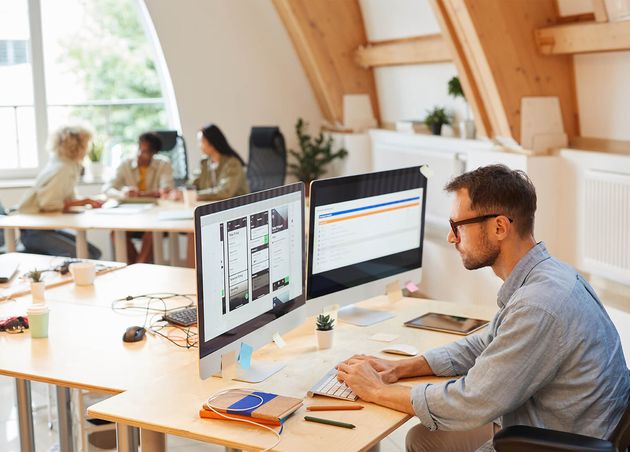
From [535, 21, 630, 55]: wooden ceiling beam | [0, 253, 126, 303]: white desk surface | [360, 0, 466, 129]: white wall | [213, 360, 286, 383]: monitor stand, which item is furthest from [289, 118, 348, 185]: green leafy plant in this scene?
[213, 360, 286, 383]: monitor stand

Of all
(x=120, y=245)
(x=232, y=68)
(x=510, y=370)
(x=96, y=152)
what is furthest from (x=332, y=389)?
(x=232, y=68)

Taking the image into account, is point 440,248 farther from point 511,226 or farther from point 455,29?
point 511,226

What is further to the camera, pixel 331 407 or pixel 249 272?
pixel 249 272

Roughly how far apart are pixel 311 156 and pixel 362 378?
5.56 meters

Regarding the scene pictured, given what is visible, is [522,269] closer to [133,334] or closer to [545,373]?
[545,373]

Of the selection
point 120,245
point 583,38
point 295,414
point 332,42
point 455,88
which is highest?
point 332,42

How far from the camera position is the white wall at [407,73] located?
6453 mm

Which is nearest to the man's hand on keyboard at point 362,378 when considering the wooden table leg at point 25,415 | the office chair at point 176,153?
the wooden table leg at point 25,415

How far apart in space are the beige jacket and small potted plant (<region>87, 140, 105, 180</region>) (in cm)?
135

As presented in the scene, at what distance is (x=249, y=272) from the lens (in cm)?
250

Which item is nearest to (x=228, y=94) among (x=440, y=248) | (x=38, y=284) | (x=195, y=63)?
(x=195, y=63)

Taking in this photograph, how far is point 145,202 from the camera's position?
5906 mm

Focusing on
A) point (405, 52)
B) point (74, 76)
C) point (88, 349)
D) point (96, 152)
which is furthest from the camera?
point (74, 76)

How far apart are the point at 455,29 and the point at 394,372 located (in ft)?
11.3
